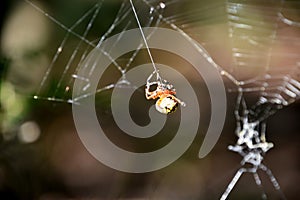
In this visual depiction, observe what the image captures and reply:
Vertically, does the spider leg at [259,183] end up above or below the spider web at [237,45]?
below

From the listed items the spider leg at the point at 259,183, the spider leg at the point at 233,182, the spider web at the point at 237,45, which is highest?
the spider web at the point at 237,45

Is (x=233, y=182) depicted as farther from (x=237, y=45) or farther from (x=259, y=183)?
(x=237, y=45)

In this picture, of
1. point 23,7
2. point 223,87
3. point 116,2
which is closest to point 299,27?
point 223,87

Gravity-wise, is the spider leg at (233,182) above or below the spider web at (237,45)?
below

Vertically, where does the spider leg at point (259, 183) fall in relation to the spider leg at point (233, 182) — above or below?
below

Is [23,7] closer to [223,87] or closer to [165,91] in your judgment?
[165,91]

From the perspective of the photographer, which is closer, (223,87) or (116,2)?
(116,2)

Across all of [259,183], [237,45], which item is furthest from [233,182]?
[237,45]

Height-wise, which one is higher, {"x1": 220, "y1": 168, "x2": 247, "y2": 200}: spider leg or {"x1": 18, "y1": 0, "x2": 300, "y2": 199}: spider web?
{"x1": 18, "y1": 0, "x2": 300, "y2": 199}: spider web
